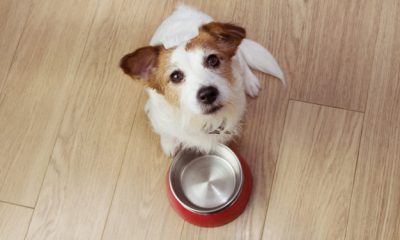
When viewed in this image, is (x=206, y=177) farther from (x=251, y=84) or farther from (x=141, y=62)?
(x=141, y=62)

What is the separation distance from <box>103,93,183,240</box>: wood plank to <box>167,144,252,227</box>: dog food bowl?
8cm

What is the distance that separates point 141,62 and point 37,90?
0.71 metres

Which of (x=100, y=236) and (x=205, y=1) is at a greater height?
(x=205, y=1)

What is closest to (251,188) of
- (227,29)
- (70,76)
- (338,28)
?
(227,29)

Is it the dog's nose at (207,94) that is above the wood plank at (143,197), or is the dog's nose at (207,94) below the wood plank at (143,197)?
above

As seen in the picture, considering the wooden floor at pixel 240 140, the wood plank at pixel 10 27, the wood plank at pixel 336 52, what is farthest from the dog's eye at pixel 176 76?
the wood plank at pixel 10 27

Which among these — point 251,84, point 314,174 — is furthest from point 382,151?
point 251,84

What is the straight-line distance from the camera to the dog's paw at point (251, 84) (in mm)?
1686

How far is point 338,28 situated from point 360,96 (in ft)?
0.97

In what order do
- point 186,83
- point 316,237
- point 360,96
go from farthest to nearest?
point 360,96
point 316,237
point 186,83

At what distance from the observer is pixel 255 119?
1699 mm

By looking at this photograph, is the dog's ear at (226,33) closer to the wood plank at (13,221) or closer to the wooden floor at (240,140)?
the wooden floor at (240,140)

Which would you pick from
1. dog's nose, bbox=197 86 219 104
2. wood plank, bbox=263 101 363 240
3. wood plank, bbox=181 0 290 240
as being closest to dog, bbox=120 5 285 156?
dog's nose, bbox=197 86 219 104

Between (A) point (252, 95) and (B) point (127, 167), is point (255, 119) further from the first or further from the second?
(B) point (127, 167)
